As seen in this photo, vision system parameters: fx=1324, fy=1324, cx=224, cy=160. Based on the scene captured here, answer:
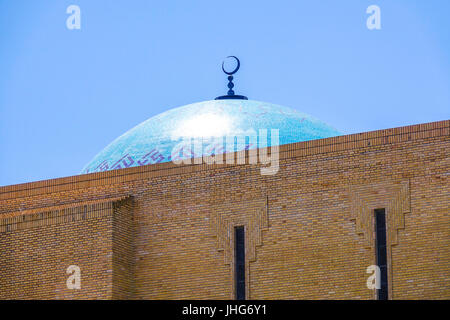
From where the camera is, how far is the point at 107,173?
20.8m

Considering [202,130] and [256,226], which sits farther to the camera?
[202,130]

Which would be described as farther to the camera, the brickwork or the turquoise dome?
the turquoise dome

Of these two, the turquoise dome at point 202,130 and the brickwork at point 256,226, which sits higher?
the turquoise dome at point 202,130

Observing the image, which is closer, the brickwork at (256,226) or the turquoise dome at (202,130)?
the brickwork at (256,226)

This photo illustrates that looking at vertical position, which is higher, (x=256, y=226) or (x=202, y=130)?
(x=202, y=130)

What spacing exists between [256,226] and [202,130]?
13.0 feet

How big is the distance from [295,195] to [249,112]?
15.4 ft

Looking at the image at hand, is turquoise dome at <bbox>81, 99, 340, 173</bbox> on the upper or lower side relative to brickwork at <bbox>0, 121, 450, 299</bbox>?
upper

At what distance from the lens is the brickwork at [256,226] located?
61.1 ft

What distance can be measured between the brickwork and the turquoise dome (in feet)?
8.14

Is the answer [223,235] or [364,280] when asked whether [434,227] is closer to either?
[364,280]

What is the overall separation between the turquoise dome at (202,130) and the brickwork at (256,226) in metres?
2.48

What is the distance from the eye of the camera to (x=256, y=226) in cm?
1958

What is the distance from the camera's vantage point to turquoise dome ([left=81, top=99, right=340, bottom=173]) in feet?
75.5
